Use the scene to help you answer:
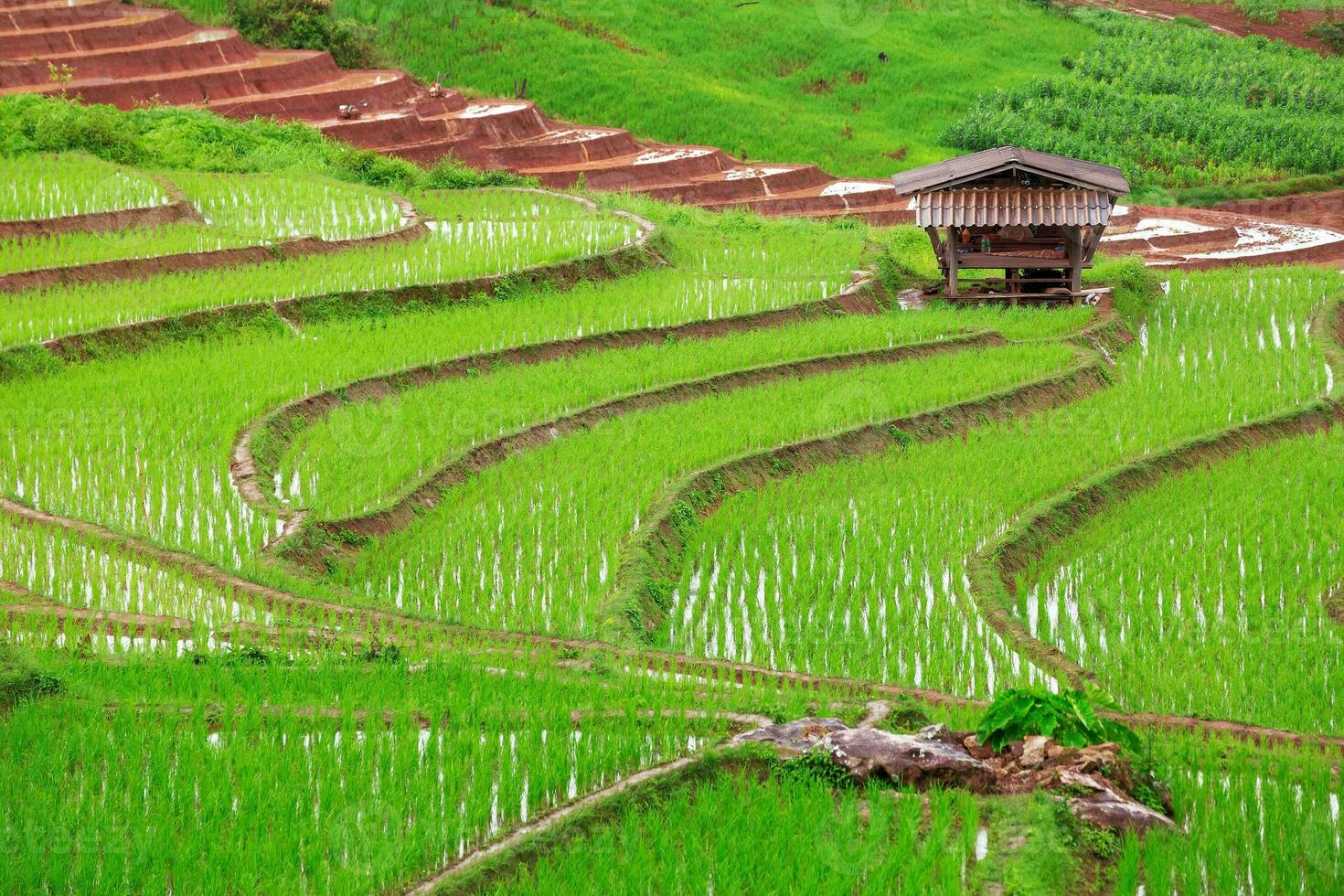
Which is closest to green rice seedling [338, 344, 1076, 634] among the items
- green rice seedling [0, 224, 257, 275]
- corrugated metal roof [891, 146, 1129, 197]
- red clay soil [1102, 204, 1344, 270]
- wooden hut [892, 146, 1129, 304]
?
wooden hut [892, 146, 1129, 304]

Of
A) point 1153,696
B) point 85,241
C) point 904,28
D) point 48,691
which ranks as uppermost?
point 904,28

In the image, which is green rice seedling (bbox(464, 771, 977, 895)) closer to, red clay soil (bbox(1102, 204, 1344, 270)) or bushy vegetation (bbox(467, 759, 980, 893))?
bushy vegetation (bbox(467, 759, 980, 893))

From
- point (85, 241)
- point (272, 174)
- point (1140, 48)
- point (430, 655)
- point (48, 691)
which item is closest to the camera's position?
point (48, 691)

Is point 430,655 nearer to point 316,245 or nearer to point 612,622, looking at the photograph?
point 612,622

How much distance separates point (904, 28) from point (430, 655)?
84.9ft

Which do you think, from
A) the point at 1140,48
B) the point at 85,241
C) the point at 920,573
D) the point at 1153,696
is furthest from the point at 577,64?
the point at 1153,696

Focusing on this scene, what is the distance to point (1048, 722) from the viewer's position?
212 inches

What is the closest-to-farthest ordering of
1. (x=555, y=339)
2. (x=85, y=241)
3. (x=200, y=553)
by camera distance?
(x=200, y=553) → (x=555, y=339) → (x=85, y=241)

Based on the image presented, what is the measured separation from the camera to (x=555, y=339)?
12.6 meters

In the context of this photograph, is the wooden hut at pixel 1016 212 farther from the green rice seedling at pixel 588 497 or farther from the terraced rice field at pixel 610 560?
the green rice seedling at pixel 588 497

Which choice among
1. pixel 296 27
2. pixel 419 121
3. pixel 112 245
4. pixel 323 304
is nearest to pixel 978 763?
pixel 323 304

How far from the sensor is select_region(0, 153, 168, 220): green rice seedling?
14.6 m

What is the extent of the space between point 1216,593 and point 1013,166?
7.24 metres

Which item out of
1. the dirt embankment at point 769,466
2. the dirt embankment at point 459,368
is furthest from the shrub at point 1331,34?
the dirt embankment at point 769,466
